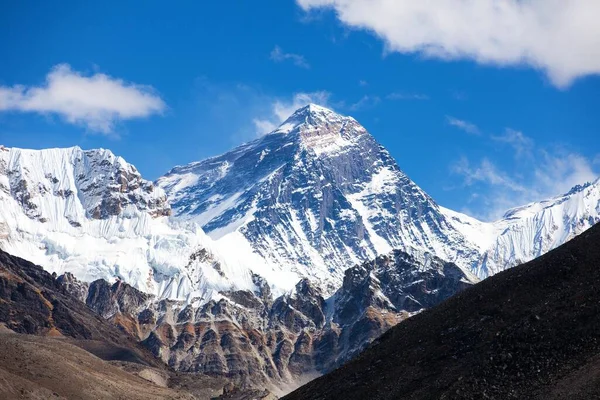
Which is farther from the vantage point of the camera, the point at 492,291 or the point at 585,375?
the point at 492,291

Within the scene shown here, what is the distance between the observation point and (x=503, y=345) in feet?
305

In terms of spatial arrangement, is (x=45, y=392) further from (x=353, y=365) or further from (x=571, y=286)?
(x=571, y=286)

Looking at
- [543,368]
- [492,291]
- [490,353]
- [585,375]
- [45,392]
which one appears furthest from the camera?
[45,392]

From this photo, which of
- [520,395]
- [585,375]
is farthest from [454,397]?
[585,375]

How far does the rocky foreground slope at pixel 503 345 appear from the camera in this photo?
85062 millimetres

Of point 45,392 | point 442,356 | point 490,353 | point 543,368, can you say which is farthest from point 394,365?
point 45,392

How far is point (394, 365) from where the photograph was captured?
10381 cm

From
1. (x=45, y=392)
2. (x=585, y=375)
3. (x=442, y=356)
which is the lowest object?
(x=585, y=375)

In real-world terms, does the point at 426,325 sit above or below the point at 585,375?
above

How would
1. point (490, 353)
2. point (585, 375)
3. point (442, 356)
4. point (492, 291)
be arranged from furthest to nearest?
point (492, 291)
point (442, 356)
point (490, 353)
point (585, 375)

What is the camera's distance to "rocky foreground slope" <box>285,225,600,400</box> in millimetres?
85062

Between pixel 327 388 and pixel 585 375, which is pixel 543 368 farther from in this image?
pixel 327 388

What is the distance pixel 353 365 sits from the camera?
11150 cm

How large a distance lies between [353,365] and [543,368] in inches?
1186
